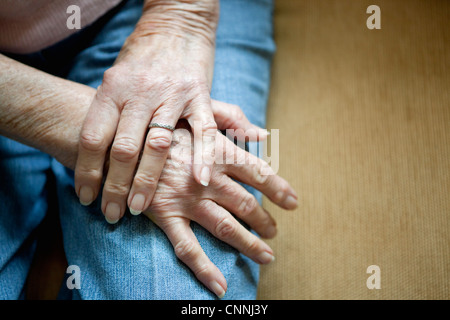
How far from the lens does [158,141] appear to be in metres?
0.56

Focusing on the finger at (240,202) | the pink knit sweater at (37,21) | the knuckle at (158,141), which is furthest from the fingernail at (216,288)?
the pink knit sweater at (37,21)

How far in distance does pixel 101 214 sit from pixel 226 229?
0.73ft

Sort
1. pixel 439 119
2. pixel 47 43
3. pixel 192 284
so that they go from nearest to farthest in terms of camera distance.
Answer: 1. pixel 192 284
2. pixel 47 43
3. pixel 439 119

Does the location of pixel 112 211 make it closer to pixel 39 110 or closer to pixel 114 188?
pixel 114 188

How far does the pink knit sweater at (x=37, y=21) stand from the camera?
62 cm

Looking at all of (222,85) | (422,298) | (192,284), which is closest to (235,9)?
(222,85)

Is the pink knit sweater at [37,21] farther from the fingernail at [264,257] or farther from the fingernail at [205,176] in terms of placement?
the fingernail at [264,257]

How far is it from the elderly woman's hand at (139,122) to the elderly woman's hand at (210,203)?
1.1 inches

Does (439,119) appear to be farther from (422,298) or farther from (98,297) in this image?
(98,297)

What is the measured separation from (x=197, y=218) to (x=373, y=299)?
1.28 feet

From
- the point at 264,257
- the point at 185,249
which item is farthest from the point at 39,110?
the point at 264,257

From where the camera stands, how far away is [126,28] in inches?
30.4

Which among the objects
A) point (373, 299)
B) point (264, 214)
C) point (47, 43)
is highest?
point (47, 43)

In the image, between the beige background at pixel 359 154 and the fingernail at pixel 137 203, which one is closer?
the fingernail at pixel 137 203
